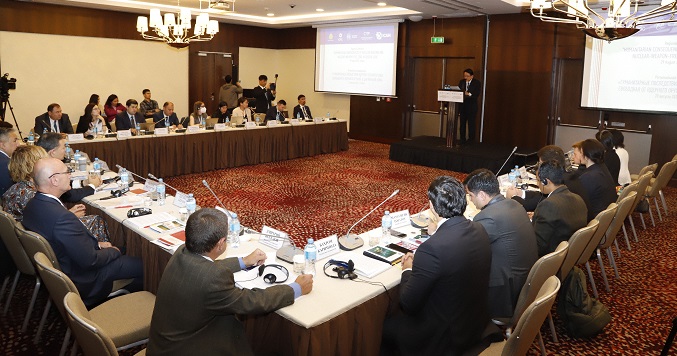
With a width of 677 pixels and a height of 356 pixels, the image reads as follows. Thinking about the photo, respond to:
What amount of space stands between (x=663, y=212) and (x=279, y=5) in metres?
8.33

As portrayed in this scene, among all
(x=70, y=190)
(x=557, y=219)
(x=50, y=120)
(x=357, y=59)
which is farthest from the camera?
(x=357, y=59)

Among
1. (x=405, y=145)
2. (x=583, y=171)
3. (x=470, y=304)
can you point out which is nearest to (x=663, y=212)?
(x=583, y=171)

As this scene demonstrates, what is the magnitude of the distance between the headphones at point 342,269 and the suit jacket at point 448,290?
1.43 feet

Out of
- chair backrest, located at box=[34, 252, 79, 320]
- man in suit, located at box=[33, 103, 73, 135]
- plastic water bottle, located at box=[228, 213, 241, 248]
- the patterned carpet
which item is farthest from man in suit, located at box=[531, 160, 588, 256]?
man in suit, located at box=[33, 103, 73, 135]

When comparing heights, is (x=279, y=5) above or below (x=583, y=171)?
above

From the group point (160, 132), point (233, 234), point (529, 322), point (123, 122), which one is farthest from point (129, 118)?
point (529, 322)

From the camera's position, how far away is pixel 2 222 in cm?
318

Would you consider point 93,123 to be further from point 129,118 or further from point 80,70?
point 80,70

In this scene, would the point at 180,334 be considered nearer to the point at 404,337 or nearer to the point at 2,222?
the point at 404,337

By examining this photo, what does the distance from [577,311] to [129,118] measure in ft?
25.4

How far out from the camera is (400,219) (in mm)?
3779

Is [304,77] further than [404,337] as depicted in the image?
Yes

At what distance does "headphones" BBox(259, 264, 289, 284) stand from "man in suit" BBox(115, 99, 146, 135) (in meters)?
6.83

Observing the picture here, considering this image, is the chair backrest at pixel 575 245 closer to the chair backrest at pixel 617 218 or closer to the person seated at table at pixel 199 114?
the chair backrest at pixel 617 218
